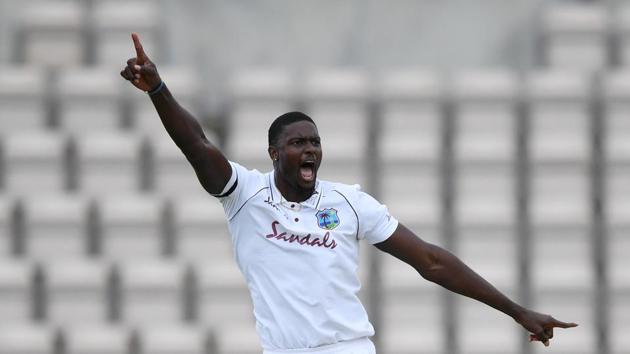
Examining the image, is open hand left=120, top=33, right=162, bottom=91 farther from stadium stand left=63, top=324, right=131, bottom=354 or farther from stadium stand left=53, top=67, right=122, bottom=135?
stadium stand left=53, top=67, right=122, bottom=135

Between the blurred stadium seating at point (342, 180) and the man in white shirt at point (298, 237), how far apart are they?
3.58 m

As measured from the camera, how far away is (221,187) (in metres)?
3.39

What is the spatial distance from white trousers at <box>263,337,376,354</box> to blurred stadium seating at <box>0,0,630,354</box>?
3502mm

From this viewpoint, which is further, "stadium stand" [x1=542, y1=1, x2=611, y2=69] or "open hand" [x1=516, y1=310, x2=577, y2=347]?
"stadium stand" [x1=542, y1=1, x2=611, y2=69]

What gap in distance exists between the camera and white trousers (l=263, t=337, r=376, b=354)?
11.3 feet

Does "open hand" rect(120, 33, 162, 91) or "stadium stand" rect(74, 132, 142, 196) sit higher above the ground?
"open hand" rect(120, 33, 162, 91)

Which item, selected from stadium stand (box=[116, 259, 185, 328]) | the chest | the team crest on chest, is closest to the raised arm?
the chest

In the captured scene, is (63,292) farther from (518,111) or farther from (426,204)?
(518,111)

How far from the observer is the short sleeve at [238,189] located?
11.3 feet

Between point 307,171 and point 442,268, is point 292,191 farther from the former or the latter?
point 442,268

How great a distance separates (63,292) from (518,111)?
3.29 m

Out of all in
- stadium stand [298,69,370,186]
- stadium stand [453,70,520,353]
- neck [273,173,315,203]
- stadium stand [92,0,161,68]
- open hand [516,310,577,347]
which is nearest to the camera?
neck [273,173,315,203]

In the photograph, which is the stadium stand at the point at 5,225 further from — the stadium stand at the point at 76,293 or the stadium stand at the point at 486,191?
the stadium stand at the point at 486,191

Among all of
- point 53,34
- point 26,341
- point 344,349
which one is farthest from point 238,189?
point 53,34
